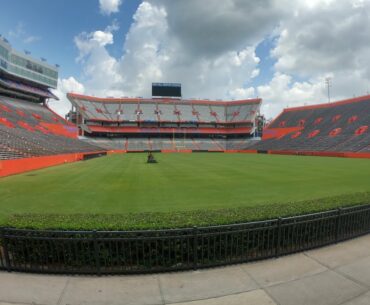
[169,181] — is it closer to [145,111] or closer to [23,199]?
[23,199]

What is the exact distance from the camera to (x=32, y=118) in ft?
184

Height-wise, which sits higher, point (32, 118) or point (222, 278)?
point (32, 118)

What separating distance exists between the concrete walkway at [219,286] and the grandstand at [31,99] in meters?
44.4

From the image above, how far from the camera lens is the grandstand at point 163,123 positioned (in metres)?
81.8

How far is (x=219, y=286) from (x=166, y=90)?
317 feet

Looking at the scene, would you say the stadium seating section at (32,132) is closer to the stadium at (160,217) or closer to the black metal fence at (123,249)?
the stadium at (160,217)

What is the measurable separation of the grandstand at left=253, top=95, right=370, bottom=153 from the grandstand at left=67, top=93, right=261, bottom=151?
10.5 meters

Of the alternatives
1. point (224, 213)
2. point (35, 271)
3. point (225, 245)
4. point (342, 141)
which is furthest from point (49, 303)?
point (342, 141)

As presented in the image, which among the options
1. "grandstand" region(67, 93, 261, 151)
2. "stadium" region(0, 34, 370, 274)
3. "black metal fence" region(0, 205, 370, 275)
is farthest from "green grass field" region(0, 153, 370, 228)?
"grandstand" region(67, 93, 261, 151)

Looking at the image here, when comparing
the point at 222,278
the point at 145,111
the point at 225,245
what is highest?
the point at 145,111

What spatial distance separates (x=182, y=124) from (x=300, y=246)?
8387 cm

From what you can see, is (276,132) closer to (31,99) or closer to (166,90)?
(166,90)

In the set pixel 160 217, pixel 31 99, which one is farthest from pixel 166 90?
pixel 160 217

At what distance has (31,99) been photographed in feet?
238
